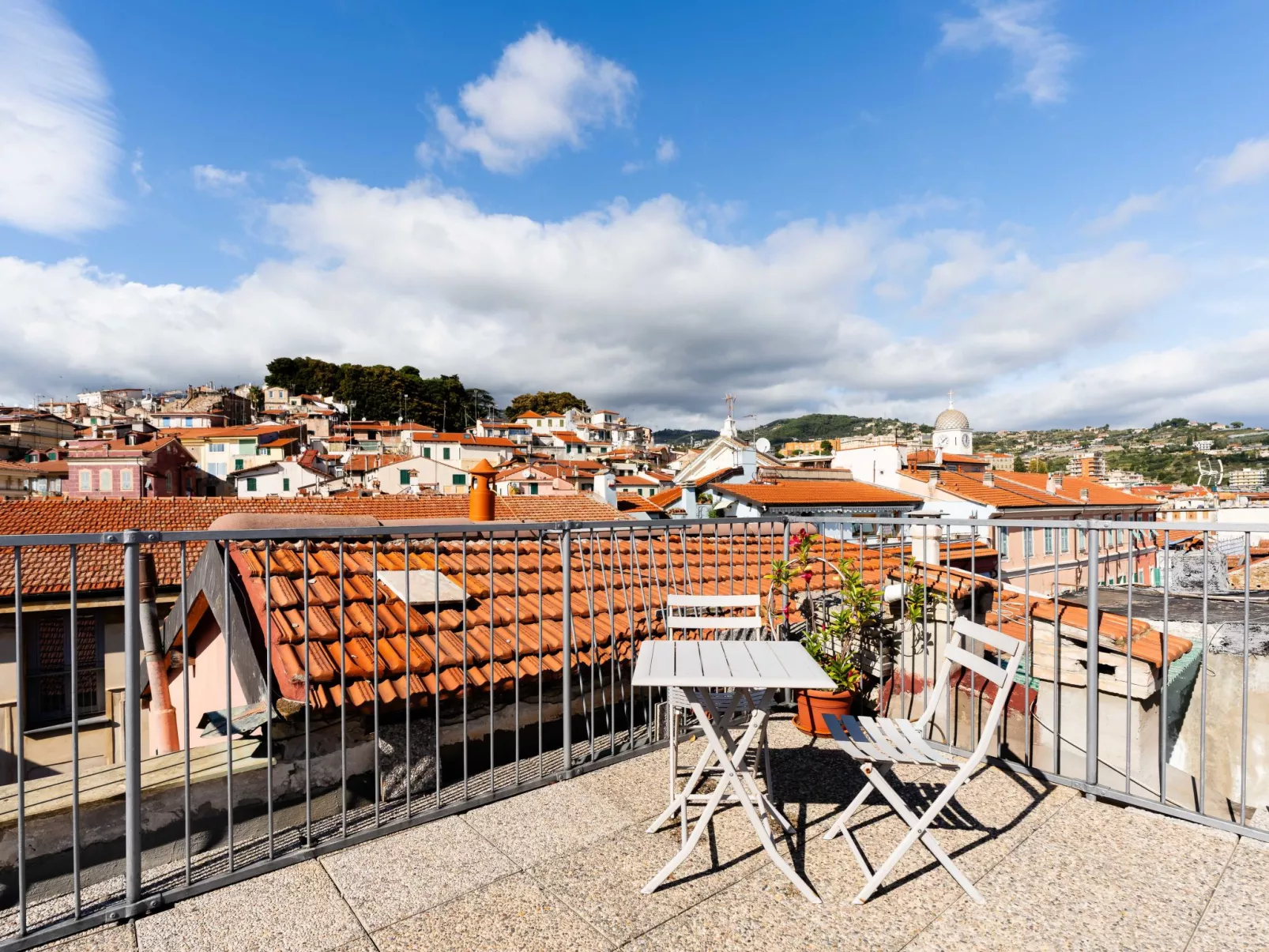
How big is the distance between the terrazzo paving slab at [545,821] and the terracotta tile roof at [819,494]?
22.3 m

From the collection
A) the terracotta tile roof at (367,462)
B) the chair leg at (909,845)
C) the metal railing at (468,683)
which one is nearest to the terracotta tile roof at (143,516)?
the metal railing at (468,683)

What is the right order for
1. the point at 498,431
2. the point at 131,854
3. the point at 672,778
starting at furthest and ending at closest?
1. the point at 498,431
2. the point at 672,778
3. the point at 131,854

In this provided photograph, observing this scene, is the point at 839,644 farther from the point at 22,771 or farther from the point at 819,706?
the point at 22,771

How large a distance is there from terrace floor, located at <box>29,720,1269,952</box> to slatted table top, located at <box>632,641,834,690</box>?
2.37 ft

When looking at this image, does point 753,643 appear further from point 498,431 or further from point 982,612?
point 498,431

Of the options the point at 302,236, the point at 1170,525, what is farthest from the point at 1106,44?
the point at 302,236

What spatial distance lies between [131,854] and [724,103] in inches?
686

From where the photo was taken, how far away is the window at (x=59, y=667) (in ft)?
54.9

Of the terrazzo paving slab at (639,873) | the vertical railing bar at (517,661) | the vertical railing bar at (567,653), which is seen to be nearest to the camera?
the terrazzo paving slab at (639,873)

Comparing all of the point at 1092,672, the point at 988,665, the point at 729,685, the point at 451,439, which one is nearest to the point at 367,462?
the point at 451,439

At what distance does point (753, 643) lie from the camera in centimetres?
312

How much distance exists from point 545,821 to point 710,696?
0.94 meters

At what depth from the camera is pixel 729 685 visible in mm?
2338

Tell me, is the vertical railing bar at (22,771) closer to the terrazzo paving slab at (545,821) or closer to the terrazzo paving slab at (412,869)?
the terrazzo paving slab at (412,869)
